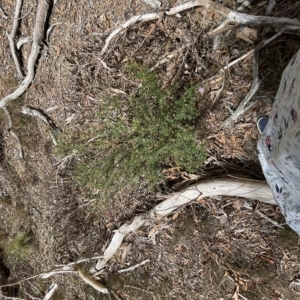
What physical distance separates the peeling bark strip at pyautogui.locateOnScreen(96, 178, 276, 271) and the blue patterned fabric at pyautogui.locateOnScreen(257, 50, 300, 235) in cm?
38

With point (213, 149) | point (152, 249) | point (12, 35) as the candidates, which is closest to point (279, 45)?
point (213, 149)

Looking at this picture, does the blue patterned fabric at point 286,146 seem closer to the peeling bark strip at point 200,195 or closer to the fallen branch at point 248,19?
the peeling bark strip at point 200,195

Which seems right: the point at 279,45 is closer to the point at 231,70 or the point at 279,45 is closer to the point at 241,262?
the point at 231,70

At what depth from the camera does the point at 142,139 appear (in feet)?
6.68

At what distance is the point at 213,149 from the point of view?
2.15 metres

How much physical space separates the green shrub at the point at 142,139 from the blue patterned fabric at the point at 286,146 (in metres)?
0.46

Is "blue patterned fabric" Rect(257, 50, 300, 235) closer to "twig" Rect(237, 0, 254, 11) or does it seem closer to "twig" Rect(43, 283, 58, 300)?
"twig" Rect(237, 0, 254, 11)

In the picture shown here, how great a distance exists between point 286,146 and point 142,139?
974mm

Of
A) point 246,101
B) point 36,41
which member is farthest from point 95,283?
point 36,41

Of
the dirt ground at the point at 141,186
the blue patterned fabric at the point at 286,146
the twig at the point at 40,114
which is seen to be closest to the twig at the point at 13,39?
the dirt ground at the point at 141,186

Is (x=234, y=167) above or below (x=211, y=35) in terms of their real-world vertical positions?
below

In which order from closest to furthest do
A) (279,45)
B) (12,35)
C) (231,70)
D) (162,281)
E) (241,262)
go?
(279,45)
(231,70)
(241,262)
(162,281)
(12,35)

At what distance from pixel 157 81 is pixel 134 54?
27 centimetres

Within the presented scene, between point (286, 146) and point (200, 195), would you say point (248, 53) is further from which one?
point (286, 146)
